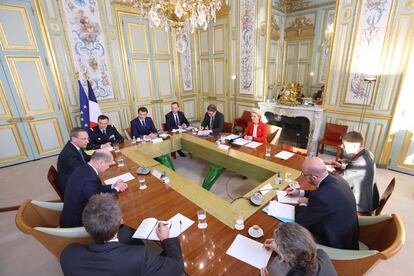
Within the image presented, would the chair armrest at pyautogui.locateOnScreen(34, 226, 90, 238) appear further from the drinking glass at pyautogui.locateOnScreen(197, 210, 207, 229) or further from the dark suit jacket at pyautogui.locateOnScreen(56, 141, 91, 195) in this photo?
the dark suit jacket at pyautogui.locateOnScreen(56, 141, 91, 195)

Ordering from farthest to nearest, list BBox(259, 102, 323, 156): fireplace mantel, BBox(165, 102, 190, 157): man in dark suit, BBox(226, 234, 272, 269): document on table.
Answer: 1. BBox(165, 102, 190, 157): man in dark suit
2. BBox(259, 102, 323, 156): fireplace mantel
3. BBox(226, 234, 272, 269): document on table

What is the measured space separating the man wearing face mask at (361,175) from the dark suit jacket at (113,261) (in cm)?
201

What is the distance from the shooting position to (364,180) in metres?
2.10

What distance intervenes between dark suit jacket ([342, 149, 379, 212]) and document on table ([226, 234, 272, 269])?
1.42 meters

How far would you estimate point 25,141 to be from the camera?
463cm

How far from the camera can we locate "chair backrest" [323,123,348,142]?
4.22m

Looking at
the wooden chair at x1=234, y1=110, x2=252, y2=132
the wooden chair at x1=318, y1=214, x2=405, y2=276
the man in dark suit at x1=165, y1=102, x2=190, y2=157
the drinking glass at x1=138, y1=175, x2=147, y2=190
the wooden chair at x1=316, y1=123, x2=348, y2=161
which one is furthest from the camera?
the wooden chair at x1=234, y1=110, x2=252, y2=132

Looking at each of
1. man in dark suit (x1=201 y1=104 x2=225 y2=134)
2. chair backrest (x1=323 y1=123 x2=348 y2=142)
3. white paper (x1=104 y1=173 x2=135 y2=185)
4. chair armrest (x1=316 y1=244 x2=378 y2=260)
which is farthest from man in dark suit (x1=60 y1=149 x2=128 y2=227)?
chair backrest (x1=323 y1=123 x2=348 y2=142)

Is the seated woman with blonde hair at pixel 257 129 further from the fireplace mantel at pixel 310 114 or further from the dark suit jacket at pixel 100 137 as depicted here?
the dark suit jacket at pixel 100 137

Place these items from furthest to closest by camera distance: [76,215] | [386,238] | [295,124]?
[295,124] → [76,215] → [386,238]

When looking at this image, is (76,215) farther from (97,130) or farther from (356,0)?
(356,0)

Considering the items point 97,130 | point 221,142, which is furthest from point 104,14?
point 221,142

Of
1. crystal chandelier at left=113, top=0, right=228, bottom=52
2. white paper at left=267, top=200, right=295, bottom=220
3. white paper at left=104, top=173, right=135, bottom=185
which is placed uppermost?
crystal chandelier at left=113, top=0, right=228, bottom=52

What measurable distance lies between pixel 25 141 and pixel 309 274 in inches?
234
